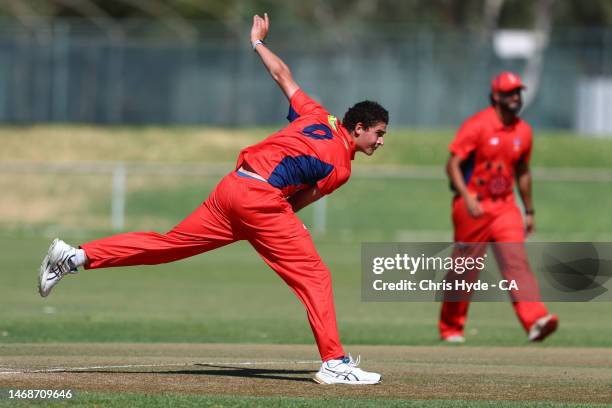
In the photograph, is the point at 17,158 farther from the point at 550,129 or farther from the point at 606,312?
the point at 606,312

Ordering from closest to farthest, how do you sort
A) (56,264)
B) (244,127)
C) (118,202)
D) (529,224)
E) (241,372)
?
1. (56,264)
2. (241,372)
3. (529,224)
4. (118,202)
5. (244,127)

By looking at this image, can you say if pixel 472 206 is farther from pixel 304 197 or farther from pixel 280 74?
pixel 304 197

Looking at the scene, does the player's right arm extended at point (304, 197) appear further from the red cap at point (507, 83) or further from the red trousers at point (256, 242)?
the red cap at point (507, 83)

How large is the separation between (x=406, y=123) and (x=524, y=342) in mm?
29270

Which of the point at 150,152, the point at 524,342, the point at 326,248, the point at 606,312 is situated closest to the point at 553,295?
the point at 524,342

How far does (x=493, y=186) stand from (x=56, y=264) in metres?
5.32

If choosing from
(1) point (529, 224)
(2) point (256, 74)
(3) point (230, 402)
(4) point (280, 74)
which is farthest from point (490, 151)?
(2) point (256, 74)

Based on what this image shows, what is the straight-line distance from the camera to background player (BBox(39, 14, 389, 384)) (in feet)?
30.1

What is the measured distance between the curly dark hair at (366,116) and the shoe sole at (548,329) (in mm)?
4320

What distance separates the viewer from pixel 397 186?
34062mm

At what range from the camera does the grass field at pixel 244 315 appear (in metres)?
9.10

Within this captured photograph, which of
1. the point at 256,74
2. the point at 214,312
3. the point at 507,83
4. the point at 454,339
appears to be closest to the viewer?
the point at 507,83

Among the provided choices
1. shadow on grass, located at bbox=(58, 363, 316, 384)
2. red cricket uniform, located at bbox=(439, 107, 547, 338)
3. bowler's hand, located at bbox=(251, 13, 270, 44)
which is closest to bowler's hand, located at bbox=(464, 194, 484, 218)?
red cricket uniform, located at bbox=(439, 107, 547, 338)

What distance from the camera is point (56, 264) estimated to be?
31.4ft
